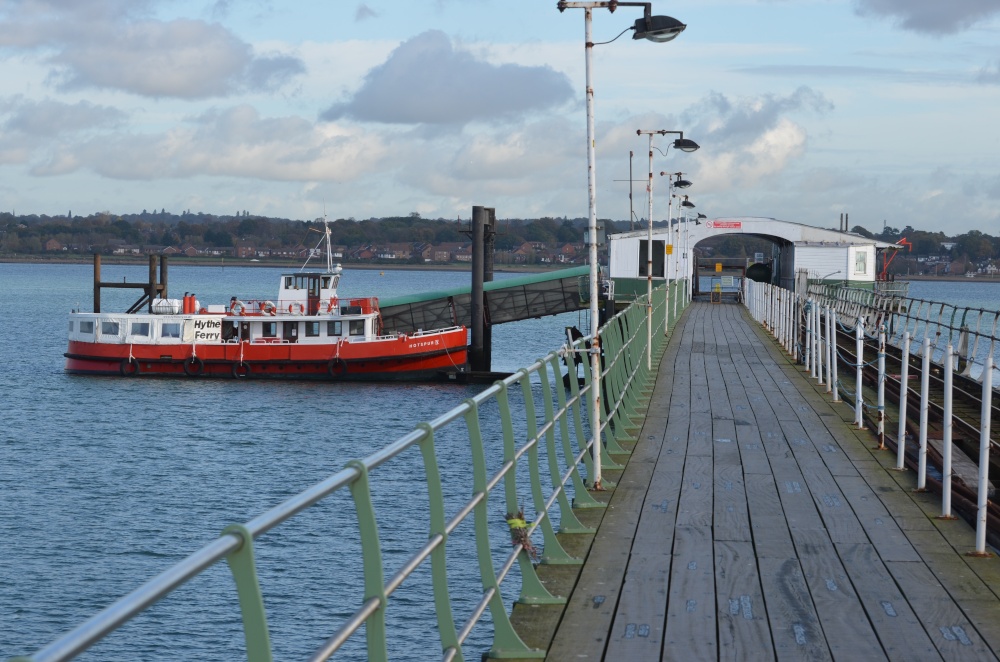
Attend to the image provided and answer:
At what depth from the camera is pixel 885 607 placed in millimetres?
6562

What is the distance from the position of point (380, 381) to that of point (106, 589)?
32.6 metres

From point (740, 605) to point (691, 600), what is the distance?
27cm

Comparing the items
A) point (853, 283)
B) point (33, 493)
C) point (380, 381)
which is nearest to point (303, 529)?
point (33, 493)

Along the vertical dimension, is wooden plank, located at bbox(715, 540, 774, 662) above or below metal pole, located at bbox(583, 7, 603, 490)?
below

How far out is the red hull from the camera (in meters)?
50.6

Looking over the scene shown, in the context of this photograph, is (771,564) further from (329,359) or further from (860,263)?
(860,263)

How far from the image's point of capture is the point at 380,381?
51531 mm

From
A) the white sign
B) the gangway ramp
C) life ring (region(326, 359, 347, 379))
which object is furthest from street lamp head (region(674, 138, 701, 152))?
the white sign

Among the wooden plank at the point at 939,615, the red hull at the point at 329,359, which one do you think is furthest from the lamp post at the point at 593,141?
the red hull at the point at 329,359

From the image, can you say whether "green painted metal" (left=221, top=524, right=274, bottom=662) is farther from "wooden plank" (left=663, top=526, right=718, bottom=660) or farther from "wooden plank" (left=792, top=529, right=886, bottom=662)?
"wooden plank" (left=792, top=529, right=886, bottom=662)

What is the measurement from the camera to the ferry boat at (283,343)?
5072cm

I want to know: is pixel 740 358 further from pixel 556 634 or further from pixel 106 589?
pixel 556 634

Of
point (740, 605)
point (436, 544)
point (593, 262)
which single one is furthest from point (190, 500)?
point (436, 544)

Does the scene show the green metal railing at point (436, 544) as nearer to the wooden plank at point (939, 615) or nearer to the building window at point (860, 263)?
the wooden plank at point (939, 615)
